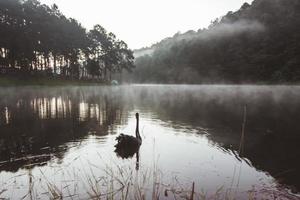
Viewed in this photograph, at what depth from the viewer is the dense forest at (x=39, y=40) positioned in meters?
71.6

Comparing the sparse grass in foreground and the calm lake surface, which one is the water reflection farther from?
the sparse grass in foreground

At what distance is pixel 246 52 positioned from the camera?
493 feet

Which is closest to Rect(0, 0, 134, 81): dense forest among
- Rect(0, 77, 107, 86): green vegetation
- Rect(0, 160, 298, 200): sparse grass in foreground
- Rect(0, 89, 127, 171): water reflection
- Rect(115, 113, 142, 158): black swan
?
Rect(0, 77, 107, 86): green vegetation

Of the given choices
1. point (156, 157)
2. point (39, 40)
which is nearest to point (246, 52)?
point (39, 40)

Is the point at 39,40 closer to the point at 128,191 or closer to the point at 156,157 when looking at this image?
the point at 156,157

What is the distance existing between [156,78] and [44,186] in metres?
184

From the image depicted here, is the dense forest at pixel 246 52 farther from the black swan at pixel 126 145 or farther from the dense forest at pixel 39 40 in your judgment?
the black swan at pixel 126 145

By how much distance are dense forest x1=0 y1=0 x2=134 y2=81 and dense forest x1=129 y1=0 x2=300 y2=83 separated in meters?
69.5

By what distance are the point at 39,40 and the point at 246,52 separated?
10486 centimetres

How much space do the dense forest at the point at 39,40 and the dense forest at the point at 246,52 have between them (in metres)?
69.5

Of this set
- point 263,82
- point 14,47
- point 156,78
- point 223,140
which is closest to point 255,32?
point 263,82

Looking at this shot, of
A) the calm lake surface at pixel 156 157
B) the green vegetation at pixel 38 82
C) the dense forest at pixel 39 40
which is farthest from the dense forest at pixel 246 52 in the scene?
the calm lake surface at pixel 156 157

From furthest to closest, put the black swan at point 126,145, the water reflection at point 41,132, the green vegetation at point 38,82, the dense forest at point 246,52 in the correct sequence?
the dense forest at point 246,52
the green vegetation at point 38,82
the black swan at point 126,145
the water reflection at point 41,132

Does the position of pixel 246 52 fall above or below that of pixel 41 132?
above
